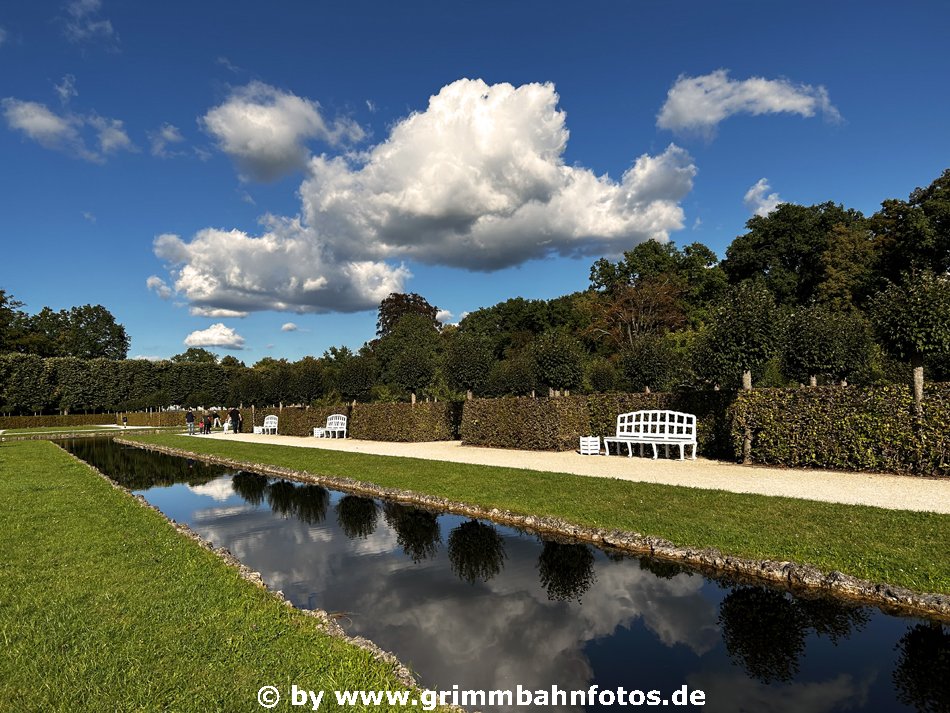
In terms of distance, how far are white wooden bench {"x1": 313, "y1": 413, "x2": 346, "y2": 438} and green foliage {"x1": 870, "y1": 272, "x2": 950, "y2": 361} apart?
2095 centimetres

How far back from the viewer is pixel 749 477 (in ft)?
34.9

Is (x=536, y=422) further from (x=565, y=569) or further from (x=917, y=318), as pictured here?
(x=565, y=569)

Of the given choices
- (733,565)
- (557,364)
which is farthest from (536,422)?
(733,565)

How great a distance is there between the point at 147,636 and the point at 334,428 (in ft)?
73.6

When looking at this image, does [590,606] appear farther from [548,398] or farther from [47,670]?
[548,398]

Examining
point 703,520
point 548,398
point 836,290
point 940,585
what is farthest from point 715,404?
point 836,290

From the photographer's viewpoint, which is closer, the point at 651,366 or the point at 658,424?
the point at 658,424

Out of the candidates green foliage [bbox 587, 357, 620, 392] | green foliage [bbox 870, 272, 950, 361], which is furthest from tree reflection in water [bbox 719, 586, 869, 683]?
green foliage [bbox 587, 357, 620, 392]

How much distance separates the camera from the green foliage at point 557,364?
18.3m

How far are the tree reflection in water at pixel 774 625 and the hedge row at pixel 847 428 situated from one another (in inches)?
284

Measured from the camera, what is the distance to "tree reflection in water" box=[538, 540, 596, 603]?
541 cm

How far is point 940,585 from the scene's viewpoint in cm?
488

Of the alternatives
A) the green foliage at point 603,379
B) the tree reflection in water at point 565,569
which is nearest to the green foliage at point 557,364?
the green foliage at point 603,379

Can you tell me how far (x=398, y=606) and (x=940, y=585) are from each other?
16.1 ft
